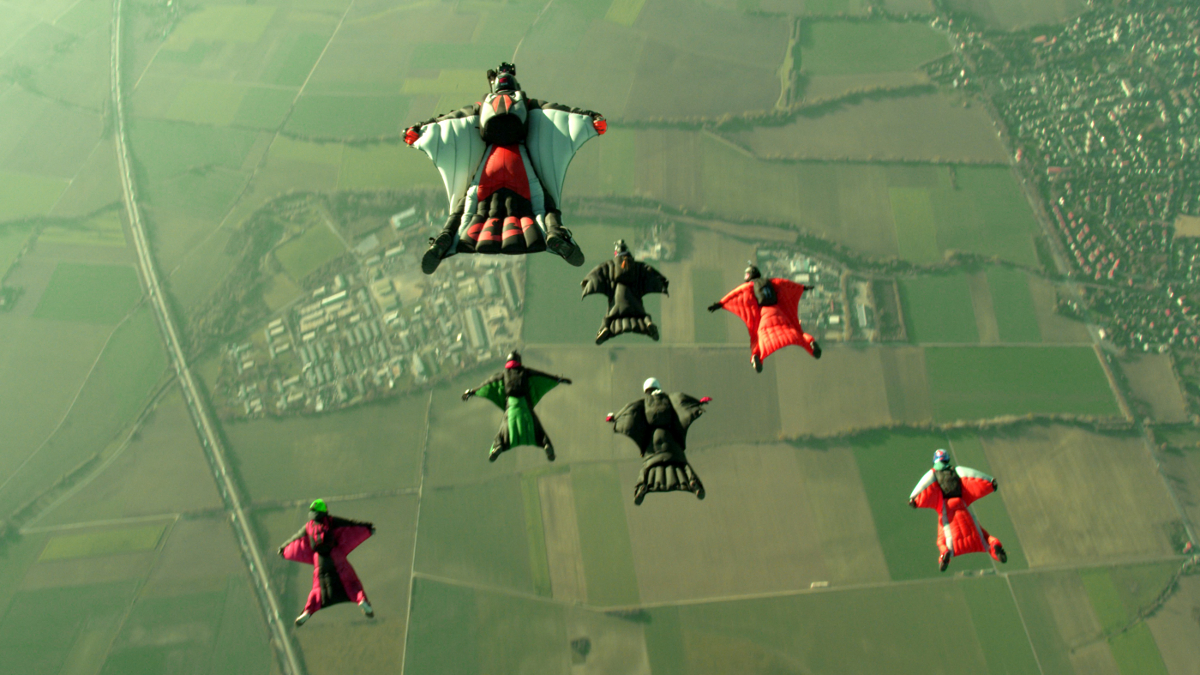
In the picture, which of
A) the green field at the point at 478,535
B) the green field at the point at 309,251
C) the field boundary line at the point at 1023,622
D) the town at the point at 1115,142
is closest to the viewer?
the field boundary line at the point at 1023,622

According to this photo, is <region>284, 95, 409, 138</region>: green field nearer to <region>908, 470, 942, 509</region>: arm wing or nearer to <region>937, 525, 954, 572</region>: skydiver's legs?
<region>908, 470, 942, 509</region>: arm wing

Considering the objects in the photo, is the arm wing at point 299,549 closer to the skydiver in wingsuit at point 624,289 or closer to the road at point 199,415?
the road at point 199,415

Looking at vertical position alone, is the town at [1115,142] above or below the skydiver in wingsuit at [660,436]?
above

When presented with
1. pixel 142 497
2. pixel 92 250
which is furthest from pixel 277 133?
pixel 142 497

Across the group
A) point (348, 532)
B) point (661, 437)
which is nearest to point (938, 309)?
point (661, 437)

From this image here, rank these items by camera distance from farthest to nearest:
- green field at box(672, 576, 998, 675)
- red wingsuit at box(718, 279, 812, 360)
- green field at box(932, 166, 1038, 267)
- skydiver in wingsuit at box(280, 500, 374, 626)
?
green field at box(932, 166, 1038, 267)
green field at box(672, 576, 998, 675)
skydiver in wingsuit at box(280, 500, 374, 626)
red wingsuit at box(718, 279, 812, 360)

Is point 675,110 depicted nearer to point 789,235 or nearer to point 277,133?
point 789,235

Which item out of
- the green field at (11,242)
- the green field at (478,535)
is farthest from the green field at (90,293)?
the green field at (478,535)

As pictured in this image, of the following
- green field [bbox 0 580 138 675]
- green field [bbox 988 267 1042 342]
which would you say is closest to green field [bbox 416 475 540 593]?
green field [bbox 0 580 138 675]

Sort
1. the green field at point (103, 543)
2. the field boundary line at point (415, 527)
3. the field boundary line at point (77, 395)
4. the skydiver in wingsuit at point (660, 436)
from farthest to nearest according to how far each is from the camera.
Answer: the field boundary line at point (77, 395), the green field at point (103, 543), the field boundary line at point (415, 527), the skydiver in wingsuit at point (660, 436)
